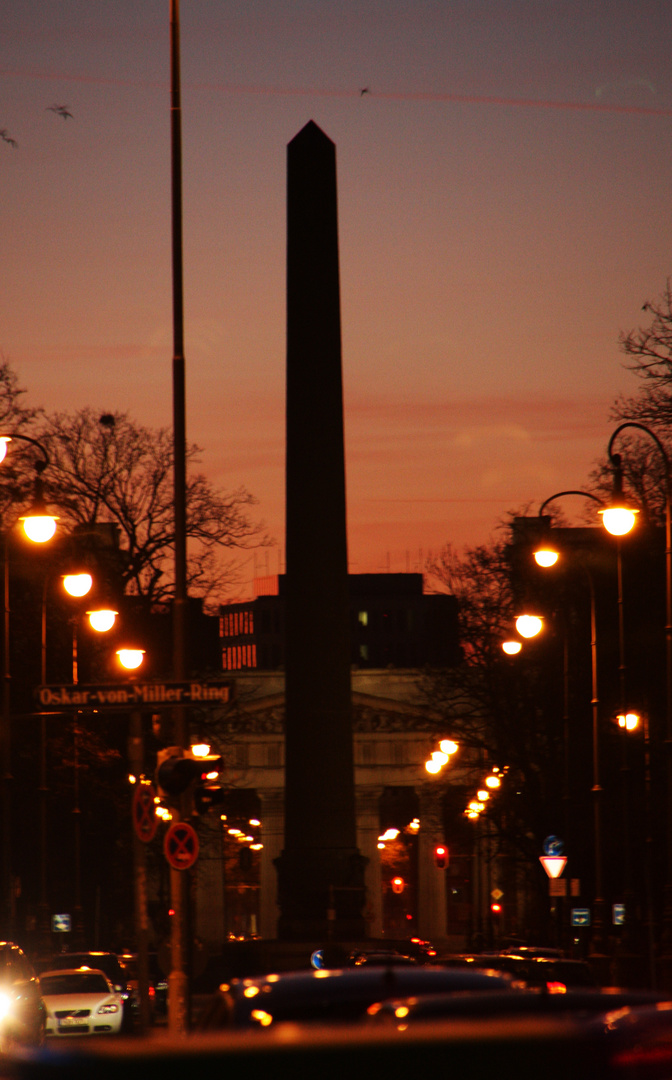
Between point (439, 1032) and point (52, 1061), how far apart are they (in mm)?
1126

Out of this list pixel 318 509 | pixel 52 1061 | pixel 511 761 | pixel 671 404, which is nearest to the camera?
pixel 52 1061

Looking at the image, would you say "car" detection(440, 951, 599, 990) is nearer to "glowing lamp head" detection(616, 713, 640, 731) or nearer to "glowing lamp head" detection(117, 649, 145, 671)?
"glowing lamp head" detection(117, 649, 145, 671)

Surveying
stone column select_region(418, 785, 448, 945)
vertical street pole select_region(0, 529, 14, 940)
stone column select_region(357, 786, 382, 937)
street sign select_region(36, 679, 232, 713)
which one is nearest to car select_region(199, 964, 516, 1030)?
street sign select_region(36, 679, 232, 713)

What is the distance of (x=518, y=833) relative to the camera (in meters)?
54.4

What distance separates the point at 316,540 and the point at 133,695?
17959 millimetres

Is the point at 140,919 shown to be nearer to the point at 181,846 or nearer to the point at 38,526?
the point at 181,846

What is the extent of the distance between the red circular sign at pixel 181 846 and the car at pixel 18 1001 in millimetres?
3239

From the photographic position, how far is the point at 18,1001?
20250mm

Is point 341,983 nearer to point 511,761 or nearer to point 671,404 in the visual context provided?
point 671,404

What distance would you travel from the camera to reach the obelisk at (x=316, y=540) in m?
35.4

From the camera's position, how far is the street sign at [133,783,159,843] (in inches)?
712

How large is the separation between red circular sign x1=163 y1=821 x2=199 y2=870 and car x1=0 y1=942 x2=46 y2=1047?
3239 millimetres

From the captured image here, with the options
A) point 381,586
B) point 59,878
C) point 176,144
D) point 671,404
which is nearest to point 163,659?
point 59,878

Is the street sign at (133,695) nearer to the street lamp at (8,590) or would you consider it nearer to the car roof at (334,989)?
the street lamp at (8,590)
